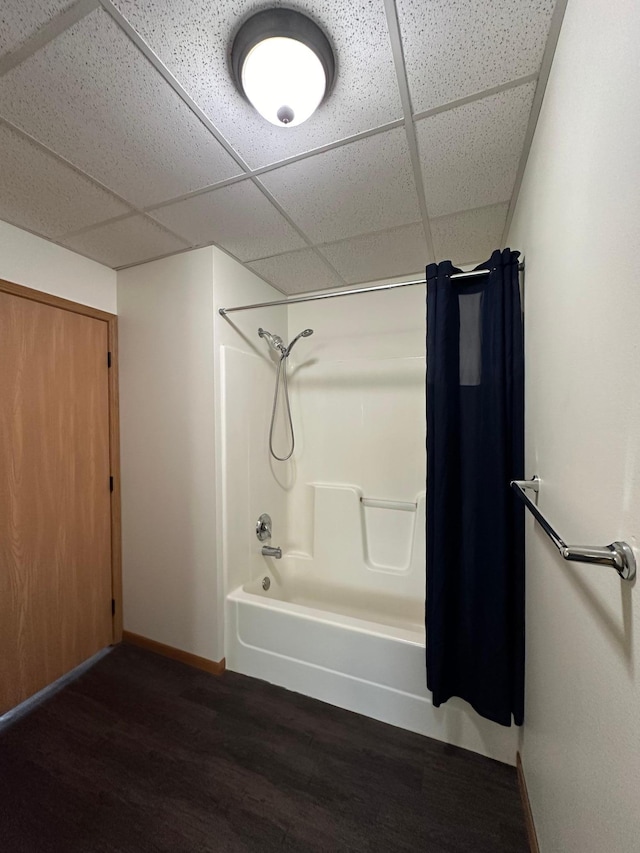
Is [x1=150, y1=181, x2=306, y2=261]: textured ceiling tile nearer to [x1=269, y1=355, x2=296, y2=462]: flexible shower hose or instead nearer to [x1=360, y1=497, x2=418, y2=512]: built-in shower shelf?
[x1=269, y1=355, x2=296, y2=462]: flexible shower hose

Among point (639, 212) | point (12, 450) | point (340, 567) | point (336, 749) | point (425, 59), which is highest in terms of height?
point (425, 59)

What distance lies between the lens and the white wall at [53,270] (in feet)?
5.18

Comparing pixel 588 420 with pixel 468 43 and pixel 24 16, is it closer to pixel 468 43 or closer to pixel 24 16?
pixel 468 43

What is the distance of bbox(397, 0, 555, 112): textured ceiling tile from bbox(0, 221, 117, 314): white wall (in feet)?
6.23

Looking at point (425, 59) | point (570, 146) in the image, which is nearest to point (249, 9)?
point (425, 59)

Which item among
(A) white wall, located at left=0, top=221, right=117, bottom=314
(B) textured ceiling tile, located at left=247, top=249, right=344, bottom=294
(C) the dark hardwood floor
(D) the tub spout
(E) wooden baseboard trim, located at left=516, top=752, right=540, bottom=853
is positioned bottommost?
(C) the dark hardwood floor

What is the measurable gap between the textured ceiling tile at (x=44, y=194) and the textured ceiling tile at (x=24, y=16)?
1.21ft

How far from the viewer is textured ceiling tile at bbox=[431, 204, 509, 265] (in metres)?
1.52

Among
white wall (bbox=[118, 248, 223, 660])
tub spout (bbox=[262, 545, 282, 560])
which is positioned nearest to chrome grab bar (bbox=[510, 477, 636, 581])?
white wall (bbox=[118, 248, 223, 660])

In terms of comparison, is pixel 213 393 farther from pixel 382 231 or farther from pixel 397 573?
pixel 397 573

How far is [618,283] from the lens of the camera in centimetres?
52

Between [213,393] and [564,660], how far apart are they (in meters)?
1.77

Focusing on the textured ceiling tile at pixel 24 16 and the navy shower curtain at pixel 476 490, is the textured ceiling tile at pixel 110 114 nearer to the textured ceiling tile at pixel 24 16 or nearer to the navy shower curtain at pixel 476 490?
the textured ceiling tile at pixel 24 16

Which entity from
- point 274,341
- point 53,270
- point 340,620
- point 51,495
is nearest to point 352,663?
point 340,620
